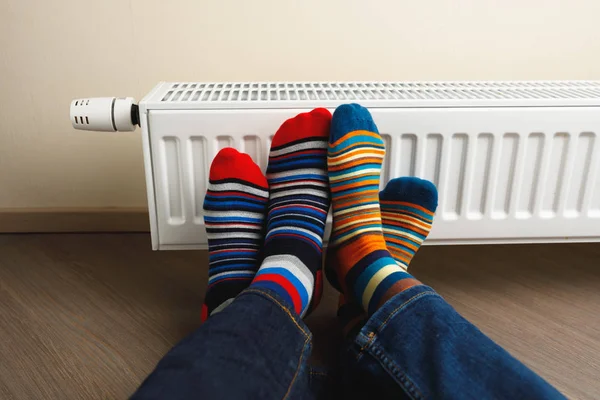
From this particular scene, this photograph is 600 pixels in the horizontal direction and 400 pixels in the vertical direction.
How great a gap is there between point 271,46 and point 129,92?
0.25 metres

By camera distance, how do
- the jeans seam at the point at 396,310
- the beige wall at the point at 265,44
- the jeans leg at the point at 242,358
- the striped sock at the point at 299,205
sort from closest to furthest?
the jeans leg at the point at 242,358 → the jeans seam at the point at 396,310 → the striped sock at the point at 299,205 → the beige wall at the point at 265,44

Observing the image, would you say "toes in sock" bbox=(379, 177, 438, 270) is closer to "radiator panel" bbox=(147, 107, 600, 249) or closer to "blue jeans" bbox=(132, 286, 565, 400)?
"radiator panel" bbox=(147, 107, 600, 249)

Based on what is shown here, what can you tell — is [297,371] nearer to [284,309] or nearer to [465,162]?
[284,309]

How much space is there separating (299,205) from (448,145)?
0.20 metres

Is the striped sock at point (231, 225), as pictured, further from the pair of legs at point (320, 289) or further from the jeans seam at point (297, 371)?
the jeans seam at point (297, 371)

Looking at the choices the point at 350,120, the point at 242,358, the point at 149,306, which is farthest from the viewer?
the point at 149,306

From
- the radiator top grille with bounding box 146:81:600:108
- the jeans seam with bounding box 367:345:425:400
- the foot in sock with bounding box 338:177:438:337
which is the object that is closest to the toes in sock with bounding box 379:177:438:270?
the foot in sock with bounding box 338:177:438:337

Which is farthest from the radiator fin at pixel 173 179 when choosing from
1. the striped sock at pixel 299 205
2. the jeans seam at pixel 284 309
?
the jeans seam at pixel 284 309

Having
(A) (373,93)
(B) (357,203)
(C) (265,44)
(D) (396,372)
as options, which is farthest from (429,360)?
(C) (265,44)

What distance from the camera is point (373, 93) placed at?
0.67 metres

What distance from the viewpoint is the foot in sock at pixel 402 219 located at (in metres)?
0.65

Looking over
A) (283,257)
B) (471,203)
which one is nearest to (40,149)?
(283,257)

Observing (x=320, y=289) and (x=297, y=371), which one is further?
(x=320, y=289)

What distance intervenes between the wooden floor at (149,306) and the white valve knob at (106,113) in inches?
10.3
